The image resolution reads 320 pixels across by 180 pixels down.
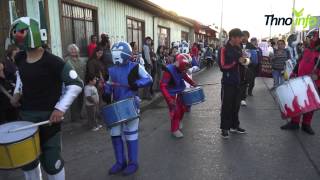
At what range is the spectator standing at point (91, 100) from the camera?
287 inches

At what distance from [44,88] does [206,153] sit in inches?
117

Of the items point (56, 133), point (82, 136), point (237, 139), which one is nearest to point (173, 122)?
point (237, 139)

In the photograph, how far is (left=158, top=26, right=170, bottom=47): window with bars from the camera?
1924cm

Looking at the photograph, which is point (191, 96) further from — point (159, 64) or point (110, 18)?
point (159, 64)

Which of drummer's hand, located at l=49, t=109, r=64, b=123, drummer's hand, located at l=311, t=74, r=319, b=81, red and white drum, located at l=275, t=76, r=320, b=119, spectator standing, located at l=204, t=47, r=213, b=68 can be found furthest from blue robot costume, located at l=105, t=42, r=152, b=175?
spectator standing, located at l=204, t=47, r=213, b=68

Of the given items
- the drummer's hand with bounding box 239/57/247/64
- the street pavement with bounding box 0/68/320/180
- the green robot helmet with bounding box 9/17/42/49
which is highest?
the green robot helmet with bounding box 9/17/42/49

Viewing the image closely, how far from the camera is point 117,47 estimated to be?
15.8 ft

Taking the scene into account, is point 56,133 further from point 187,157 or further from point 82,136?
point 82,136

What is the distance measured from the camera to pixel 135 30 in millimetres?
15000

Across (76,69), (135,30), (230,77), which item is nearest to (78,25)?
(76,69)

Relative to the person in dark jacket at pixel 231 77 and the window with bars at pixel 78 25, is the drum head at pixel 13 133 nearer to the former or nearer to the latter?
the person in dark jacket at pixel 231 77

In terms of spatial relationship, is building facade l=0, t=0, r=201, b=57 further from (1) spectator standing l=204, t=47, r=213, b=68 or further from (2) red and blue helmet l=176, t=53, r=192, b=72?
(1) spectator standing l=204, t=47, r=213, b=68

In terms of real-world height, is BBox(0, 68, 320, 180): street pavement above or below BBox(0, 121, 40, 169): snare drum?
below

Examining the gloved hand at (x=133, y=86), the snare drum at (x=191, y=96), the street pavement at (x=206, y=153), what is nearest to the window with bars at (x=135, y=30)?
the street pavement at (x=206, y=153)
